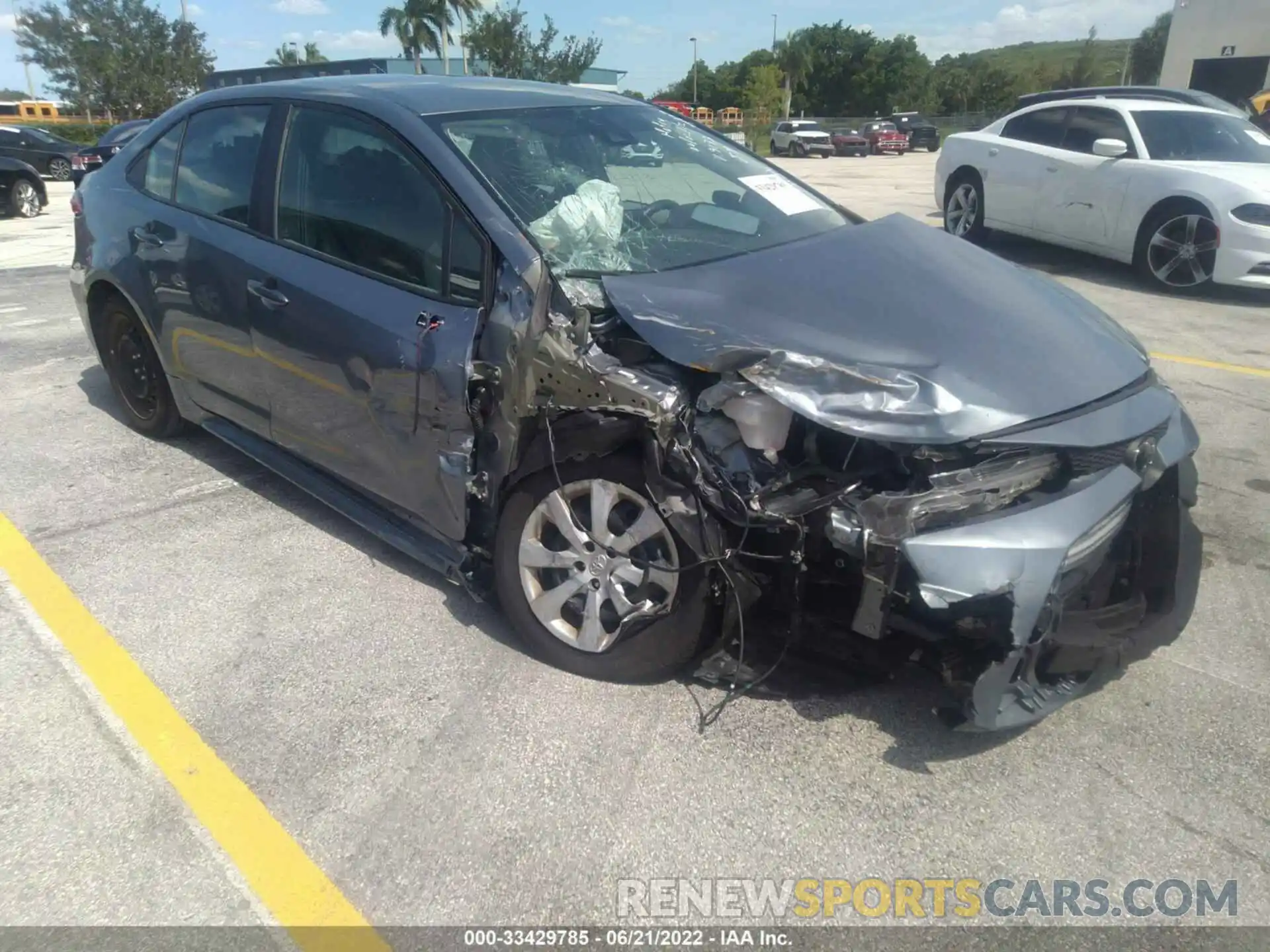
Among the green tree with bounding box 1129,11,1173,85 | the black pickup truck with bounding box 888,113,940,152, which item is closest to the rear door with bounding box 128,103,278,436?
the black pickup truck with bounding box 888,113,940,152

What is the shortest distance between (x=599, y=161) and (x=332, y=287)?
106cm

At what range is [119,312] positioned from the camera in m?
4.68

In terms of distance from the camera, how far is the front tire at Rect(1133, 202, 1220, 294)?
8078 mm

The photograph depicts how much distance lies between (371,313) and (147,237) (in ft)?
5.97

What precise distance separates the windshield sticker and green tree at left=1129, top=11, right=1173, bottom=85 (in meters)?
76.8

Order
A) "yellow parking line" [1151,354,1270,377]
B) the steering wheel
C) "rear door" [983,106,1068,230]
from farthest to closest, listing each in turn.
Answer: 1. "rear door" [983,106,1068,230]
2. "yellow parking line" [1151,354,1270,377]
3. the steering wheel

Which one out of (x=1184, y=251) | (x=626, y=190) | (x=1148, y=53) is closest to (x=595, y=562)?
(x=626, y=190)

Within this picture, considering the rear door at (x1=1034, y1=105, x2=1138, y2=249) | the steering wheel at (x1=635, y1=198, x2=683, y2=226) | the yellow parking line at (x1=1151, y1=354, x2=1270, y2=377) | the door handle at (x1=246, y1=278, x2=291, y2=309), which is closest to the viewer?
the steering wheel at (x1=635, y1=198, x2=683, y2=226)

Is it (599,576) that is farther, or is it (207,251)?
(207,251)

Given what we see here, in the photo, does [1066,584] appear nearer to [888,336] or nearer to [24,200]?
[888,336]

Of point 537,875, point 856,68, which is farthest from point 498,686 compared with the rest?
point 856,68

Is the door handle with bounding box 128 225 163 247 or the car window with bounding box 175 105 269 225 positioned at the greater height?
the car window with bounding box 175 105 269 225

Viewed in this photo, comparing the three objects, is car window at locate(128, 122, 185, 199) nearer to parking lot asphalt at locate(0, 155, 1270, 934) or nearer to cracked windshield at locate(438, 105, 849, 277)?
parking lot asphalt at locate(0, 155, 1270, 934)

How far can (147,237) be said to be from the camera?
4273 millimetres
